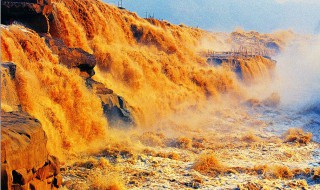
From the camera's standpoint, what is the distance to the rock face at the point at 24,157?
235 inches

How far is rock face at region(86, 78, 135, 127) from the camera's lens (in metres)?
15.0

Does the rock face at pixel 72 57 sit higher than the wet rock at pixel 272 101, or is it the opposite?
the wet rock at pixel 272 101

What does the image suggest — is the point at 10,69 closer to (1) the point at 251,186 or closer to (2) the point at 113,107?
(2) the point at 113,107

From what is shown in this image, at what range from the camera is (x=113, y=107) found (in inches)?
602

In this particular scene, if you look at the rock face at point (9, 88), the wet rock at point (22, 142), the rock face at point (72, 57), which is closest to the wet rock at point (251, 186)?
the wet rock at point (22, 142)

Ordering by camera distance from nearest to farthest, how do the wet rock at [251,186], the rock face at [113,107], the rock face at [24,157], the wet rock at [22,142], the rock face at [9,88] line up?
1. the rock face at [24,157]
2. the wet rock at [22,142]
3. the rock face at [9,88]
4. the wet rock at [251,186]
5. the rock face at [113,107]

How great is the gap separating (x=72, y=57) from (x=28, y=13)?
275 cm

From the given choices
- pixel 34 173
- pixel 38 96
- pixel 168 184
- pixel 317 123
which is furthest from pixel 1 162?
pixel 317 123

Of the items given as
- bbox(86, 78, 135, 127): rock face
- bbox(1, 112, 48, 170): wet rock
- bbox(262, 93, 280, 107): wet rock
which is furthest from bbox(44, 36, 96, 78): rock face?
bbox(262, 93, 280, 107): wet rock

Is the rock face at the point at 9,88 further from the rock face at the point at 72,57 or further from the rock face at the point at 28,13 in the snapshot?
the rock face at the point at 28,13

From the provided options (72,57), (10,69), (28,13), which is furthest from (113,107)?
(10,69)

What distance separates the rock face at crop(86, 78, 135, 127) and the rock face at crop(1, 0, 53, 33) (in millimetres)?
3047

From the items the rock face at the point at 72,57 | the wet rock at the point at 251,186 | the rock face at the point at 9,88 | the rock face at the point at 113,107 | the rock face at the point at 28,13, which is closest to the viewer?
the rock face at the point at 9,88

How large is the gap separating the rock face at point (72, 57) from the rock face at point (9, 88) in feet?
13.3
